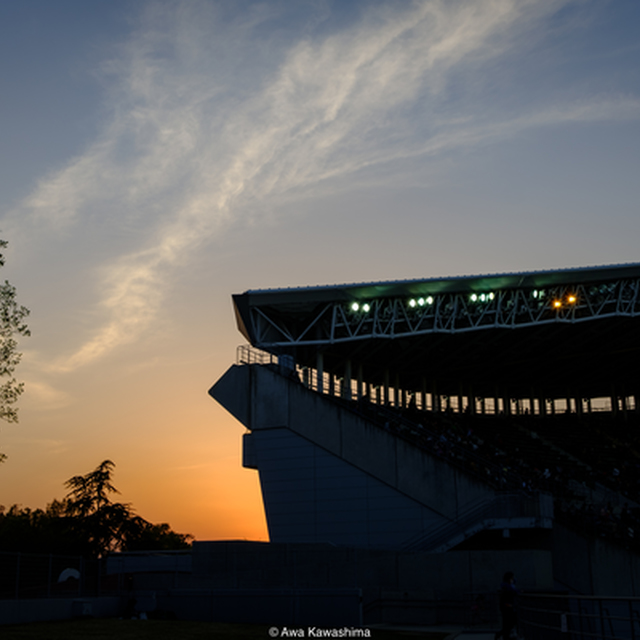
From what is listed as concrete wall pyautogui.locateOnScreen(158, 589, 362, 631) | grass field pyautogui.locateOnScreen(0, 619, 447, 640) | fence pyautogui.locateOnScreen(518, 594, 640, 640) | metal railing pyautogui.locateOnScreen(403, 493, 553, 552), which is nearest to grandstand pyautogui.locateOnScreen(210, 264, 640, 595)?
metal railing pyautogui.locateOnScreen(403, 493, 553, 552)

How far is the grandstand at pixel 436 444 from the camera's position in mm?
32750

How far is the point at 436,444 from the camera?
1528 inches

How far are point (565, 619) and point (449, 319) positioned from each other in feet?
103

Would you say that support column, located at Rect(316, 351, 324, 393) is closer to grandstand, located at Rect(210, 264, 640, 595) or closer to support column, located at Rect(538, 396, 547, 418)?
grandstand, located at Rect(210, 264, 640, 595)

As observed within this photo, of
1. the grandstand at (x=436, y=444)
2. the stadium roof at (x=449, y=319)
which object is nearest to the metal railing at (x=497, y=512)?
the grandstand at (x=436, y=444)

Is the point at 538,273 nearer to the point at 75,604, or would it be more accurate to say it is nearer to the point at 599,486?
the point at 599,486

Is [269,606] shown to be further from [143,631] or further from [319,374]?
[319,374]

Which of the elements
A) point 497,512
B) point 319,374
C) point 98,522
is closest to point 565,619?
point 497,512

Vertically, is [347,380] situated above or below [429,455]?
above

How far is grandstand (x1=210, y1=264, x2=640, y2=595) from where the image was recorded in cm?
3275

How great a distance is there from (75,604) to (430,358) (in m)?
33.4

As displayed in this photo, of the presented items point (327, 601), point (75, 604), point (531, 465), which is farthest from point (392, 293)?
point (75, 604)

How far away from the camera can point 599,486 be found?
4084 cm

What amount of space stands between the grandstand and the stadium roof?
12 cm
